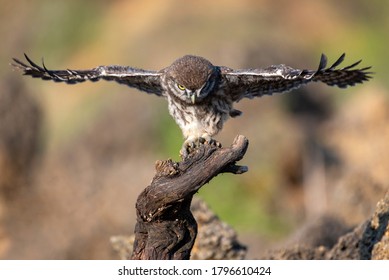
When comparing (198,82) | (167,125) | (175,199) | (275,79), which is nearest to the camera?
(175,199)

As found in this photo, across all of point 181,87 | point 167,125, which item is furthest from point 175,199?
point 167,125

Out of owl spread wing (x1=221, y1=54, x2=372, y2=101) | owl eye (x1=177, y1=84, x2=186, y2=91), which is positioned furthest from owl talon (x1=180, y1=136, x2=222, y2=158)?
owl spread wing (x1=221, y1=54, x2=372, y2=101)

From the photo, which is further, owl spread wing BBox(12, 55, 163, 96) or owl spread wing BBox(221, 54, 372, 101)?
owl spread wing BBox(12, 55, 163, 96)

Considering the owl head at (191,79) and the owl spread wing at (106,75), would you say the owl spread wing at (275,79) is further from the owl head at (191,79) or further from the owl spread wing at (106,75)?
the owl spread wing at (106,75)

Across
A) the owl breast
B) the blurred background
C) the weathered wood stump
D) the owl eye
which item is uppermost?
the blurred background

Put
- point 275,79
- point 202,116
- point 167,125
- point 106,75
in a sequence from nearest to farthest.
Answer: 1. point 275,79
2. point 106,75
3. point 202,116
4. point 167,125

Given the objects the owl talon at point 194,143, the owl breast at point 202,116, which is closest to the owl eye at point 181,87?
the owl breast at point 202,116

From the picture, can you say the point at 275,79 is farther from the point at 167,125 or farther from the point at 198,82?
the point at 167,125

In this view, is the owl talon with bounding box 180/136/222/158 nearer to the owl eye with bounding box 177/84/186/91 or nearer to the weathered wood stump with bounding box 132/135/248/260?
the owl eye with bounding box 177/84/186/91
